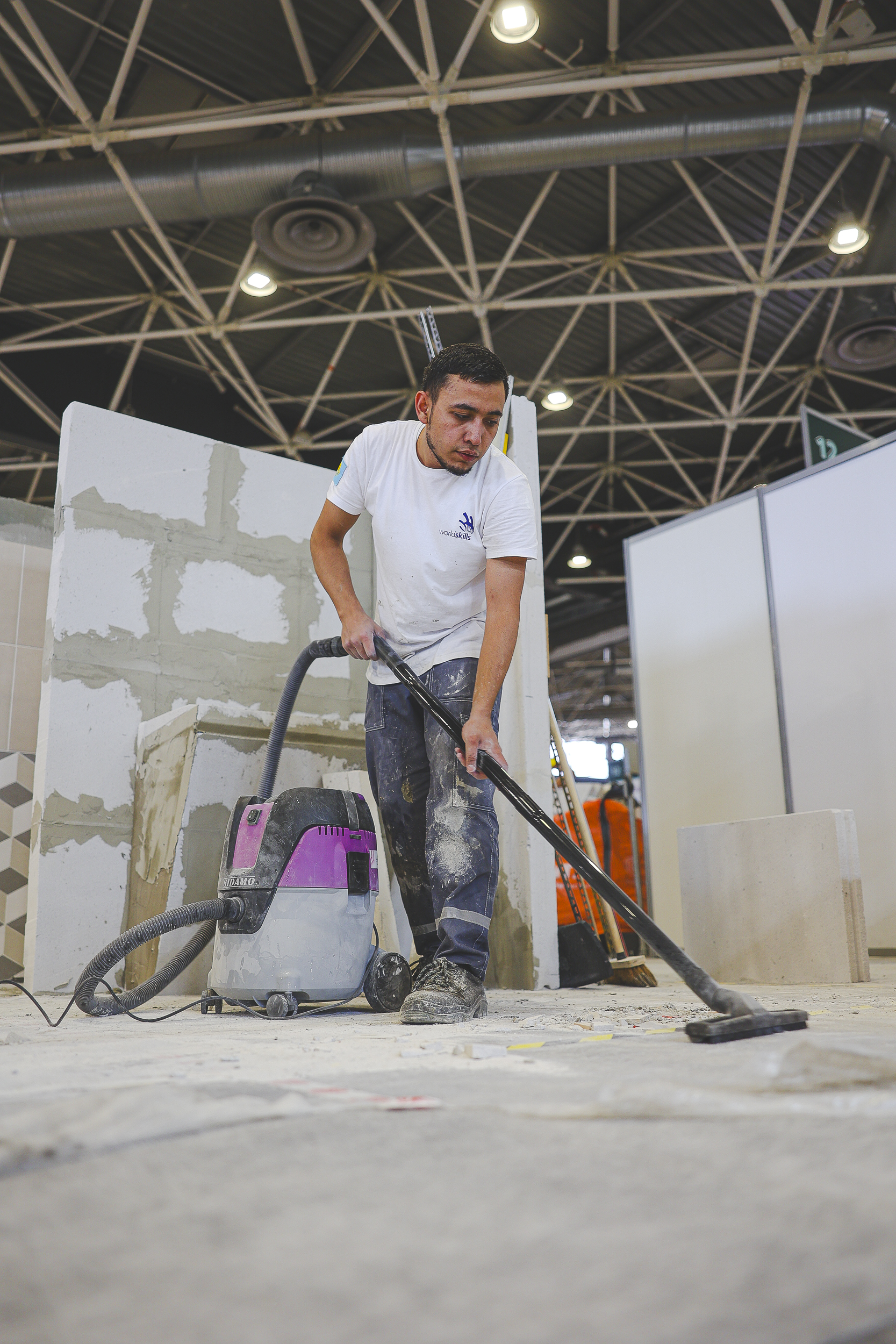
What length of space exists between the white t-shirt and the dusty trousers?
78 millimetres

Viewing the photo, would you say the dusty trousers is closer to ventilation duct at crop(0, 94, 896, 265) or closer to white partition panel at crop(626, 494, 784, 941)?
Answer: white partition panel at crop(626, 494, 784, 941)

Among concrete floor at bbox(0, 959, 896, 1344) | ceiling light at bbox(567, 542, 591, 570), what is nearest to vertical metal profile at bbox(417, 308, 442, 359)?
concrete floor at bbox(0, 959, 896, 1344)

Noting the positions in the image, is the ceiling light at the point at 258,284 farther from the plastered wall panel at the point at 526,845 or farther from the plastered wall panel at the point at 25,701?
the plastered wall panel at the point at 526,845

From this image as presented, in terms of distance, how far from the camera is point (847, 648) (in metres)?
3.76

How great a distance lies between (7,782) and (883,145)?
19.1ft

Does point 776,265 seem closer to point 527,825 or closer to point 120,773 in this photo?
point 527,825

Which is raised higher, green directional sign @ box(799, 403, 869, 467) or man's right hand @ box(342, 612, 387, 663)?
green directional sign @ box(799, 403, 869, 467)

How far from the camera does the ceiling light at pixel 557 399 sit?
28.6ft

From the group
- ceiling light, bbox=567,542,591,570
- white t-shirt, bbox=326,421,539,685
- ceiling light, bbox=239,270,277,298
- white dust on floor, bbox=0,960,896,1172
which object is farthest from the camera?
ceiling light, bbox=567,542,591,570

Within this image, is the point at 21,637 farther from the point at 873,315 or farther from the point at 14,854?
the point at 873,315

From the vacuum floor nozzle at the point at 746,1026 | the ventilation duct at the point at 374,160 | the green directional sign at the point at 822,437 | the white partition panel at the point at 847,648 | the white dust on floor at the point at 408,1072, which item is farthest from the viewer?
the ventilation duct at the point at 374,160

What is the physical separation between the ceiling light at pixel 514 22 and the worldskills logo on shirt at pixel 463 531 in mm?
4124

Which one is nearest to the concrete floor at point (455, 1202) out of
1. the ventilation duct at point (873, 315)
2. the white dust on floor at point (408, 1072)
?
the white dust on floor at point (408, 1072)

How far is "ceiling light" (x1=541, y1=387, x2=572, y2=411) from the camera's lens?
8719 mm
